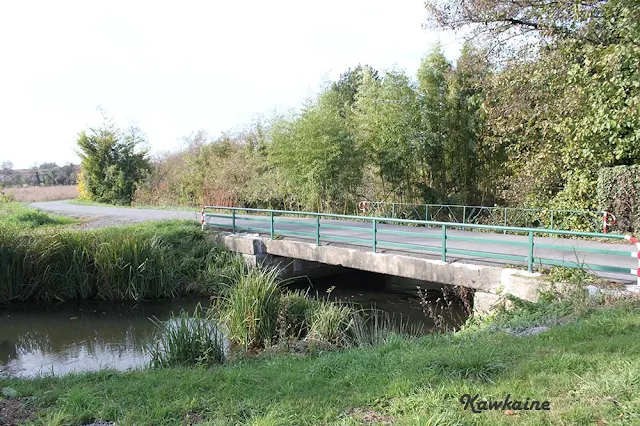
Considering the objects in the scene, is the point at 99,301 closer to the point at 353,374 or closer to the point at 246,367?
the point at 246,367

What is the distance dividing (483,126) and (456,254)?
7.84m

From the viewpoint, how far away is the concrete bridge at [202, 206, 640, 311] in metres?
7.59

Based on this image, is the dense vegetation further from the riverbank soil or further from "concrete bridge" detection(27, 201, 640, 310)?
the riverbank soil

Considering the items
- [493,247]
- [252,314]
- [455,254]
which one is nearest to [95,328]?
[252,314]

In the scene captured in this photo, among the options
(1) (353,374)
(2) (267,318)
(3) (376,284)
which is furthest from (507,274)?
(3) (376,284)

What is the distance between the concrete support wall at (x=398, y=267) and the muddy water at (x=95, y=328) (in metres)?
0.90

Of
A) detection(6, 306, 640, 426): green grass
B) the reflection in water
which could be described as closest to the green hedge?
detection(6, 306, 640, 426): green grass

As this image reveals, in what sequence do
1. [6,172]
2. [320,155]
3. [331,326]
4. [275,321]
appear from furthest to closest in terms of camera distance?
[6,172] < [320,155] < [275,321] < [331,326]

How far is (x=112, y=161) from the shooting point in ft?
103

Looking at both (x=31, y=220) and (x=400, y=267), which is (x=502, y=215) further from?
(x=31, y=220)

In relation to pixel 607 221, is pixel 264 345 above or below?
below

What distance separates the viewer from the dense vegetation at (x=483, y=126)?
11.1m

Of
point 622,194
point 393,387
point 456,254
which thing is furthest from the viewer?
point 622,194

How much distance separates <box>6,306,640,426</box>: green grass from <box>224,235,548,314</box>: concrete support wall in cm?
257
